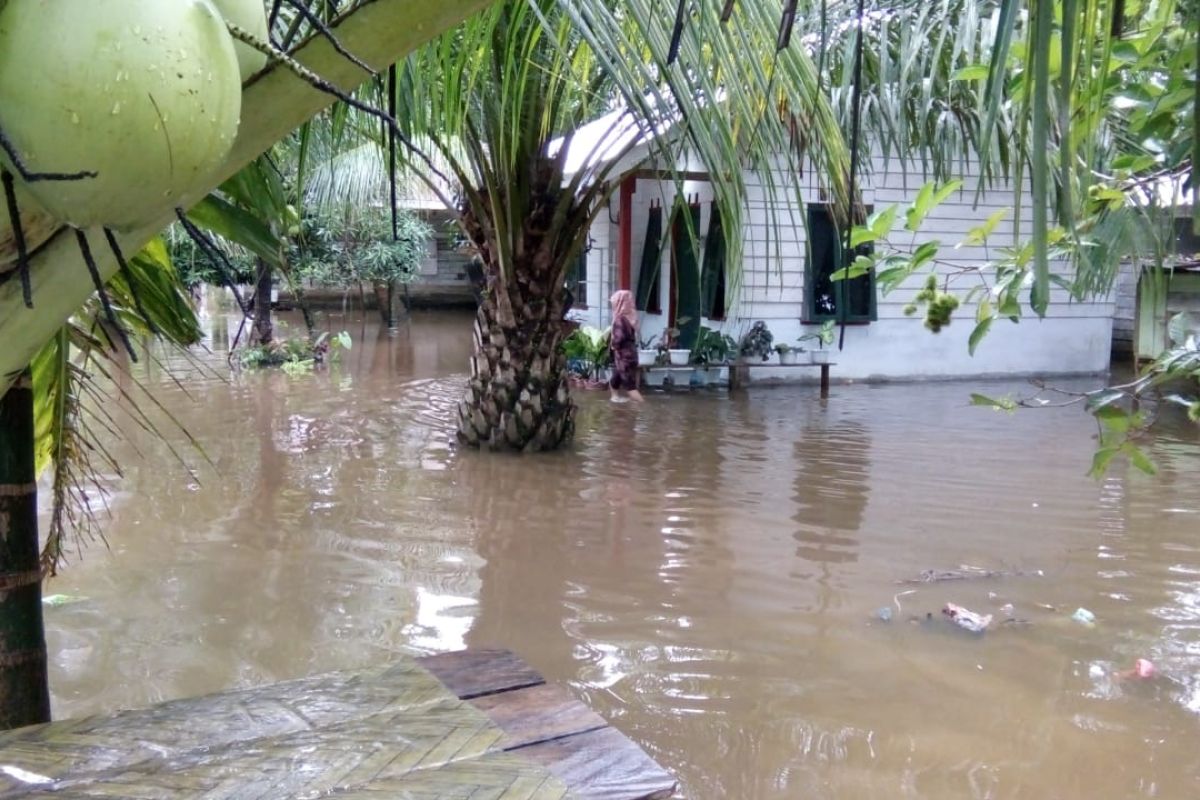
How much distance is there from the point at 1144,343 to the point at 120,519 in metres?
10.7

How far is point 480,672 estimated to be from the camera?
2273mm

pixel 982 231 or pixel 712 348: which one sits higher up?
pixel 982 231

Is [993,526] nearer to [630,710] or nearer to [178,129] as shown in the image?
[630,710]

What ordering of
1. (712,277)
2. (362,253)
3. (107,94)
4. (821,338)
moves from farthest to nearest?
(362,253) < (712,277) < (821,338) < (107,94)

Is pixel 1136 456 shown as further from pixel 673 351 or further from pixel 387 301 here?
pixel 387 301

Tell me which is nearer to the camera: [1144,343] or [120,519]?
[120,519]

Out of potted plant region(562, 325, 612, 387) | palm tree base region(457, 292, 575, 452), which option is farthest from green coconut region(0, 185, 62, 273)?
potted plant region(562, 325, 612, 387)

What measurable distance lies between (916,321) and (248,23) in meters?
12.2

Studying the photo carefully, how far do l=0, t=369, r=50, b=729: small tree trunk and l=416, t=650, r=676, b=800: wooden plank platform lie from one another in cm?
84

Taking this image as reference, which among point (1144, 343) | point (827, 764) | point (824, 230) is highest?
point (824, 230)

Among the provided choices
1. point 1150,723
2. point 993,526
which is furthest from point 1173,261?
point 993,526

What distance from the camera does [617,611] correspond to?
15.4 ft

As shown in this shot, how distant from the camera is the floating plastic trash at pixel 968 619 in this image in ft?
14.8

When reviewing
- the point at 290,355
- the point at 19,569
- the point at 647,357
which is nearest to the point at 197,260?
the point at 290,355
